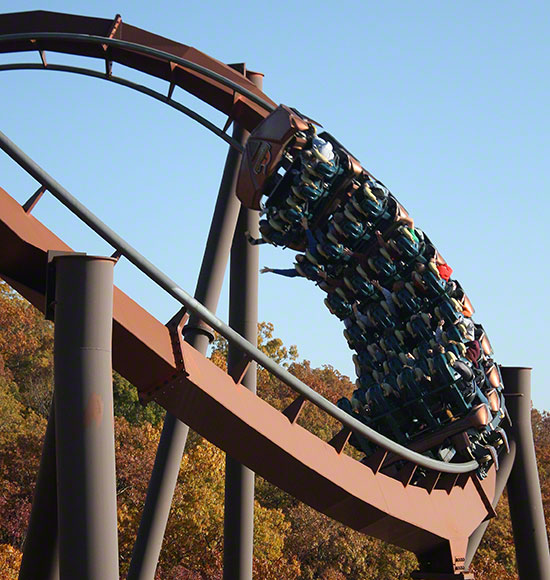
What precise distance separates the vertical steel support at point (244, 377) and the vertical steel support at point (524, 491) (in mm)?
2590

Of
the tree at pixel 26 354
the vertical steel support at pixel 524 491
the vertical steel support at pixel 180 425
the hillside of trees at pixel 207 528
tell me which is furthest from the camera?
the tree at pixel 26 354

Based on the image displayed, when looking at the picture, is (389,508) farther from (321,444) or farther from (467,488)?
(467,488)

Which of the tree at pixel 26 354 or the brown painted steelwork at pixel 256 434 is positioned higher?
the tree at pixel 26 354

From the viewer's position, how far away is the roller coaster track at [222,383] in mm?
5012

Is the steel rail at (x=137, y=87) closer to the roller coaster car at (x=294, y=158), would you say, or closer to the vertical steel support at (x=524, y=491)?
the roller coaster car at (x=294, y=158)

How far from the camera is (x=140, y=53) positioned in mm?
8219

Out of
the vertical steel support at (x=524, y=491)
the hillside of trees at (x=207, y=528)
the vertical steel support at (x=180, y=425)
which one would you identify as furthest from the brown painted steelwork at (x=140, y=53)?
the hillside of trees at (x=207, y=528)

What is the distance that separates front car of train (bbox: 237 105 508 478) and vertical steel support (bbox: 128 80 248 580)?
59 cm

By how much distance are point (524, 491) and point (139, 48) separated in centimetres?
552

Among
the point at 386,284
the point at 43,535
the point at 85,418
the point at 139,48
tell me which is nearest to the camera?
the point at 85,418

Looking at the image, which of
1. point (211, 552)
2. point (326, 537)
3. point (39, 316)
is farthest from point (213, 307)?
point (39, 316)

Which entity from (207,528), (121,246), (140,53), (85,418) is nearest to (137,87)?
(140,53)

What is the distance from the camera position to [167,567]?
22.3 meters

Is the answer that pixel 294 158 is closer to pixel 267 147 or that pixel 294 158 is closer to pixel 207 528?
pixel 267 147
